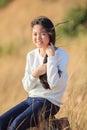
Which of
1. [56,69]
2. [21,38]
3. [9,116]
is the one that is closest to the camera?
[56,69]

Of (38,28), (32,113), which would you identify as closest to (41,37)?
(38,28)

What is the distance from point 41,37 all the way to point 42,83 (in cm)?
32

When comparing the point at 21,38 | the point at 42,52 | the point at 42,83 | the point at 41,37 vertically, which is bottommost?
the point at 21,38

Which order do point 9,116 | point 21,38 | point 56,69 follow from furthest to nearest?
point 21,38
point 9,116
point 56,69

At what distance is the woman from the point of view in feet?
17.9

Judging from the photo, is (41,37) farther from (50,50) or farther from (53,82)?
(53,82)

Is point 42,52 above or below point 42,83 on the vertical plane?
above

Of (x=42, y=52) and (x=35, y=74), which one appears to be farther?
(x=42, y=52)

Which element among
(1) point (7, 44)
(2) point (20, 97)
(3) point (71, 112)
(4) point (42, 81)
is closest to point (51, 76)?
(4) point (42, 81)

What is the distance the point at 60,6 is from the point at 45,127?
41.8 feet

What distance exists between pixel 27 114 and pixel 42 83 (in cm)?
24

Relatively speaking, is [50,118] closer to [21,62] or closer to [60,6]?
[21,62]

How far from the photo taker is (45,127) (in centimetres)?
558

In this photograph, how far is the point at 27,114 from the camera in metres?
5.47
